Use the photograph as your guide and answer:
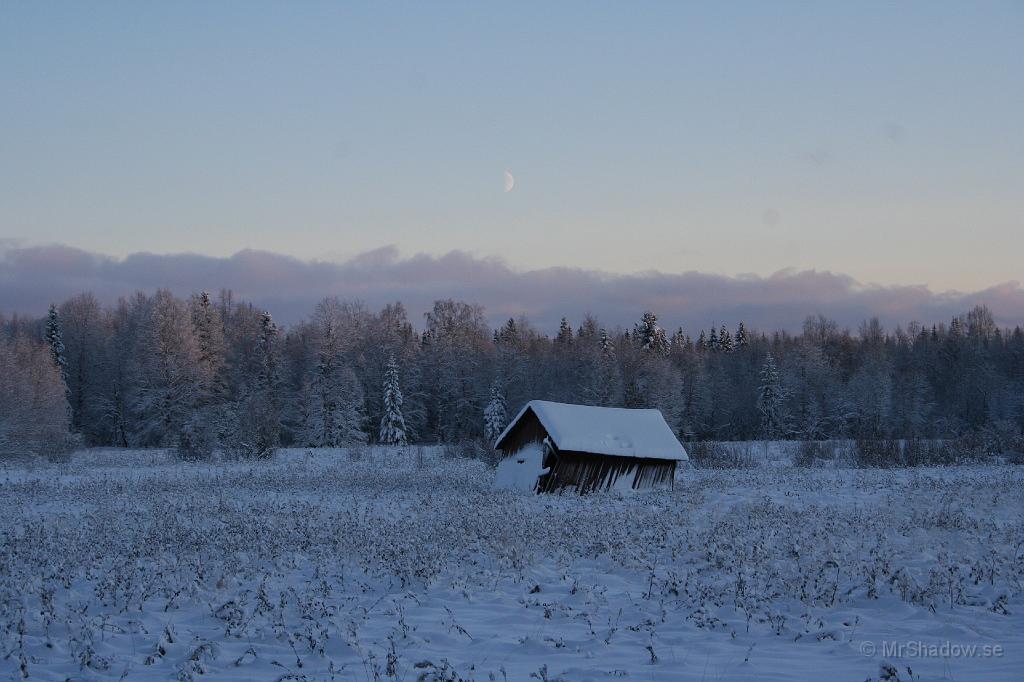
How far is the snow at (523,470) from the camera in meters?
27.8

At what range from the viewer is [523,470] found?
93.8ft

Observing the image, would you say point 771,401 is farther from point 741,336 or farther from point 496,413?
point 741,336

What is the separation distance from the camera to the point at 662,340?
108250 mm

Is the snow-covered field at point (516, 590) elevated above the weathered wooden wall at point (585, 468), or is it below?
above

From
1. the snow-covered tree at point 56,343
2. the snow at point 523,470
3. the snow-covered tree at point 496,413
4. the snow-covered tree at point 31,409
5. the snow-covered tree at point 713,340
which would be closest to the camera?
the snow at point 523,470

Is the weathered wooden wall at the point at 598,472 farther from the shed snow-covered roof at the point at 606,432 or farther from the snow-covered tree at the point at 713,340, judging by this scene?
the snow-covered tree at the point at 713,340

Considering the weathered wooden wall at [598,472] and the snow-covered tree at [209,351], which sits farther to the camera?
the snow-covered tree at [209,351]

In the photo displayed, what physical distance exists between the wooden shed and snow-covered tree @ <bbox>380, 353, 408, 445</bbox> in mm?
37124

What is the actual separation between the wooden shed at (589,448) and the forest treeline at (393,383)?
24616mm

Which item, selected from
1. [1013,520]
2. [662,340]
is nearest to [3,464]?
[1013,520]

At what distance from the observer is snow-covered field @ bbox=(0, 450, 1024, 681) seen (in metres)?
8.75

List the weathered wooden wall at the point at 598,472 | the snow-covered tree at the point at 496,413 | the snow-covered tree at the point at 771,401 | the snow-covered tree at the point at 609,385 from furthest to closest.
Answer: the snow-covered tree at the point at 771,401 < the snow-covered tree at the point at 496,413 < the snow-covered tree at the point at 609,385 < the weathered wooden wall at the point at 598,472

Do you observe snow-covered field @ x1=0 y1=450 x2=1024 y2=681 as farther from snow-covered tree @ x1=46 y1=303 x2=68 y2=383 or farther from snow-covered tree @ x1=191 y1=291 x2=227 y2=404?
snow-covered tree @ x1=46 y1=303 x2=68 y2=383

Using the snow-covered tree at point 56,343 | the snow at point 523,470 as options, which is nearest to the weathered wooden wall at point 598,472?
the snow at point 523,470
